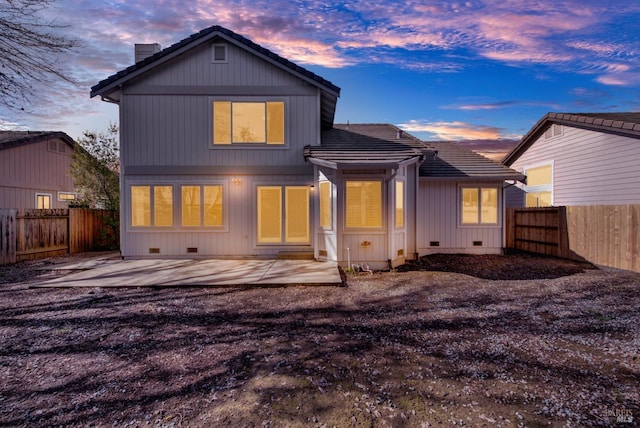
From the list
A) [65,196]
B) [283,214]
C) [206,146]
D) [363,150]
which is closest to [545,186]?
[363,150]

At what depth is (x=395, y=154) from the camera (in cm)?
945

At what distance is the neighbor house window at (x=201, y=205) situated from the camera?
1040 centimetres

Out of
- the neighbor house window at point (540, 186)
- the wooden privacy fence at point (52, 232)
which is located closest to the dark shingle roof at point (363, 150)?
the neighbor house window at point (540, 186)

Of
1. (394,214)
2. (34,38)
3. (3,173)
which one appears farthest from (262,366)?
(3,173)

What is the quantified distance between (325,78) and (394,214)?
4.98 m

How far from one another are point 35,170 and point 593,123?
26.0 m

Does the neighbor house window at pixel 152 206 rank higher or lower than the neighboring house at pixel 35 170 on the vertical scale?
lower

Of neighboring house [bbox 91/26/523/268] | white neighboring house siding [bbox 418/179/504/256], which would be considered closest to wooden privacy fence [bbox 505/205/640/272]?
white neighboring house siding [bbox 418/179/504/256]

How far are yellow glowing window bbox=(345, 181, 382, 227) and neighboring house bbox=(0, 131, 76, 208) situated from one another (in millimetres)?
14660

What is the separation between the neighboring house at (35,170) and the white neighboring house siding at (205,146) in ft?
26.8

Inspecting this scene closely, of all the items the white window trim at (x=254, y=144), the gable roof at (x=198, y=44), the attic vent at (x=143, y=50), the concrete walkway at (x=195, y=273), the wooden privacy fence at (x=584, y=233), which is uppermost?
the attic vent at (x=143, y=50)

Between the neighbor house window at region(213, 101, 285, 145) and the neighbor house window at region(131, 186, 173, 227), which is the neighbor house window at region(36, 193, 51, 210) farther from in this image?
the neighbor house window at region(213, 101, 285, 145)

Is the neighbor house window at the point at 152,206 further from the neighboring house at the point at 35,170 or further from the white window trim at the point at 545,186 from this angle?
the white window trim at the point at 545,186

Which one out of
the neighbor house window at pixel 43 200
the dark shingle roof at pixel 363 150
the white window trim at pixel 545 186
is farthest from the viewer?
the neighbor house window at pixel 43 200
